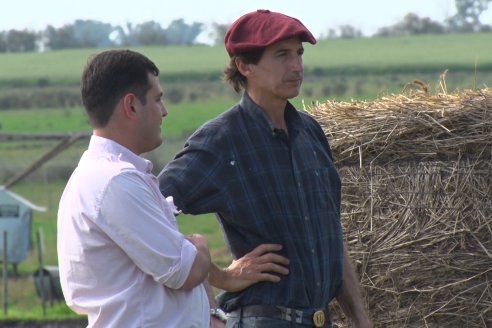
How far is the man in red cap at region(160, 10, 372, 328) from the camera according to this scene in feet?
15.6

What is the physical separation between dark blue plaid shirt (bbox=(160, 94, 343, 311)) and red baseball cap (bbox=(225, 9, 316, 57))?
0.72 feet

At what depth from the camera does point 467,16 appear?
2387 inches

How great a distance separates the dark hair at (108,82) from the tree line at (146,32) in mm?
47717

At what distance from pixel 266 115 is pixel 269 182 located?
0.84 feet

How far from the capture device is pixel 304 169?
15.9 feet

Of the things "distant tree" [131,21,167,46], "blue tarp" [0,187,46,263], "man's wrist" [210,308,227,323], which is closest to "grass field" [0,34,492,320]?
"blue tarp" [0,187,46,263]

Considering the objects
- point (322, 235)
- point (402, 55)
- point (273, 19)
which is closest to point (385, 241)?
point (322, 235)

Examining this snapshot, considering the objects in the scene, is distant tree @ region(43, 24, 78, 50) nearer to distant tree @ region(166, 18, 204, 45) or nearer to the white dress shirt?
distant tree @ region(166, 18, 204, 45)

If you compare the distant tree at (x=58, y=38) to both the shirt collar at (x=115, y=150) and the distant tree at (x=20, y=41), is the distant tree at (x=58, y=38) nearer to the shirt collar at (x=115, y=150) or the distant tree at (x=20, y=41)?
the distant tree at (x=20, y=41)

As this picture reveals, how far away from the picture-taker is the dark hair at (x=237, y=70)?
4.90 metres

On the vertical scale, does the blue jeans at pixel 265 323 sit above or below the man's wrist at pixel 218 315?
below

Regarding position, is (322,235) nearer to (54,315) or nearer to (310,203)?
(310,203)

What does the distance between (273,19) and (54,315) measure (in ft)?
31.8

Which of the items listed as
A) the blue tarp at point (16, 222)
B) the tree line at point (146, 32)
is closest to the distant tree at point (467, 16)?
the tree line at point (146, 32)
